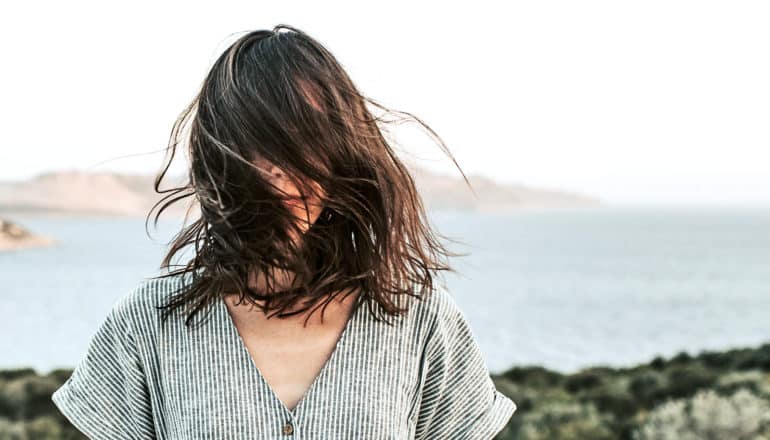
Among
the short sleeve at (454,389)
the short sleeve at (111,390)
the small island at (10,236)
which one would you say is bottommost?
the small island at (10,236)

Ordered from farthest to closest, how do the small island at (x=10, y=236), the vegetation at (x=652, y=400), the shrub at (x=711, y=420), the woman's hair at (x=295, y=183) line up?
the small island at (x=10, y=236) → the vegetation at (x=652, y=400) → the shrub at (x=711, y=420) → the woman's hair at (x=295, y=183)

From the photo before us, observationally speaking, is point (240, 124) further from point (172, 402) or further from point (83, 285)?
point (83, 285)

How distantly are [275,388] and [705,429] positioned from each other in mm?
4455

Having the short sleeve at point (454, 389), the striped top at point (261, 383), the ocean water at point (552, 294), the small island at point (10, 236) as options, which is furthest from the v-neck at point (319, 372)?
the small island at point (10, 236)

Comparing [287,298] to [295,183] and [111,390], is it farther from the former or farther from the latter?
[111,390]

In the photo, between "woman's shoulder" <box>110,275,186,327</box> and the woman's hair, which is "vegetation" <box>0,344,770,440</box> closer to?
the woman's hair

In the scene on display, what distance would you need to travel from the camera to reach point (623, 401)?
622cm

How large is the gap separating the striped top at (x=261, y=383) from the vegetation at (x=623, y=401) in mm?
4235

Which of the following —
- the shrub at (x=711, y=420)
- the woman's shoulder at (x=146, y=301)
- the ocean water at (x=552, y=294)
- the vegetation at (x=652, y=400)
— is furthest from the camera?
the ocean water at (x=552, y=294)

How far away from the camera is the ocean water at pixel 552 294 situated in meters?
20.6

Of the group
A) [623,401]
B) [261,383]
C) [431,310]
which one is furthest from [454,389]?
[623,401]

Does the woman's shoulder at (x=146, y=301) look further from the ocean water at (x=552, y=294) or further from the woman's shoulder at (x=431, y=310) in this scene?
the ocean water at (x=552, y=294)

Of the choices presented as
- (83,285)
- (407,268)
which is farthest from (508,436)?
(83,285)

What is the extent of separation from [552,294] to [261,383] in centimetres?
2941
